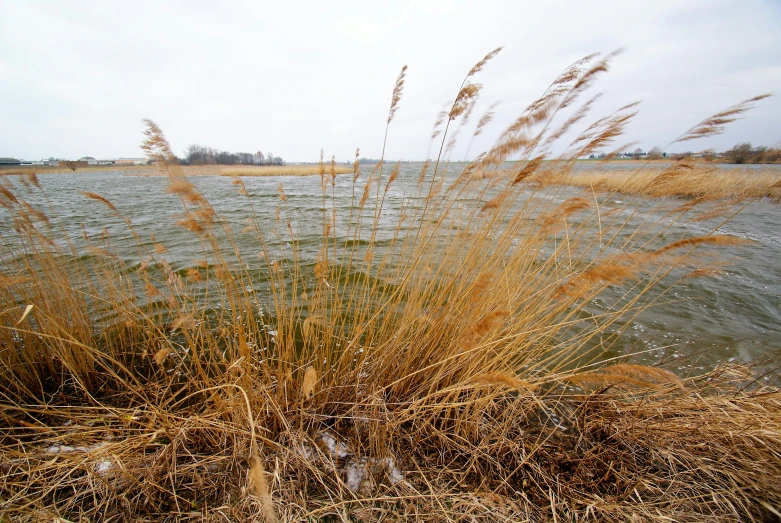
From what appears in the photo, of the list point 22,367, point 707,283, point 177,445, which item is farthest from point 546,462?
point 707,283

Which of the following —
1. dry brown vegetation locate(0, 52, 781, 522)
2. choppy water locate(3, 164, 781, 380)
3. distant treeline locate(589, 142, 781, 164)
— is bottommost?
choppy water locate(3, 164, 781, 380)

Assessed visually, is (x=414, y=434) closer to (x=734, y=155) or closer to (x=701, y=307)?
(x=734, y=155)

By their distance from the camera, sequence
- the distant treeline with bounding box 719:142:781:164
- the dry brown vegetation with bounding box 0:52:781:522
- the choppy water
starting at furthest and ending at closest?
the choppy water < the distant treeline with bounding box 719:142:781:164 < the dry brown vegetation with bounding box 0:52:781:522

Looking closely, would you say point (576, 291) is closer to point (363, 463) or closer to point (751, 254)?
point (363, 463)

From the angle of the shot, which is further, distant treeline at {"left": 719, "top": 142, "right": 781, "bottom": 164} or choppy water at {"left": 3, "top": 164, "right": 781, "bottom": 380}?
choppy water at {"left": 3, "top": 164, "right": 781, "bottom": 380}

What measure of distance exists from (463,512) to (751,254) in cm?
854

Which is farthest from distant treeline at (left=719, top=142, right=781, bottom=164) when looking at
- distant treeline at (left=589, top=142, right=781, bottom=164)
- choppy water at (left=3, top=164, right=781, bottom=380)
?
choppy water at (left=3, top=164, right=781, bottom=380)

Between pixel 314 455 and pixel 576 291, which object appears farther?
pixel 314 455

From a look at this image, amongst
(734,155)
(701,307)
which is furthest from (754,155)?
(701,307)

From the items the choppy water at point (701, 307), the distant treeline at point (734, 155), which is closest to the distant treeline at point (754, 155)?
the distant treeline at point (734, 155)

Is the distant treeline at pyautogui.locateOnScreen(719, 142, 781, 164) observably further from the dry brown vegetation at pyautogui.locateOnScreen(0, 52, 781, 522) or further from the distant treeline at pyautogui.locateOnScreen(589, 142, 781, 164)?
the dry brown vegetation at pyautogui.locateOnScreen(0, 52, 781, 522)

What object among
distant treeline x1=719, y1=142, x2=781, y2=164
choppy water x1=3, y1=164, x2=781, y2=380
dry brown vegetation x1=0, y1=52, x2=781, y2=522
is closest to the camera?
dry brown vegetation x1=0, y1=52, x2=781, y2=522

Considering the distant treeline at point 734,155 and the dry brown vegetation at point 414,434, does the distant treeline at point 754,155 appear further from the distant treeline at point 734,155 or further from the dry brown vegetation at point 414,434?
the dry brown vegetation at point 414,434

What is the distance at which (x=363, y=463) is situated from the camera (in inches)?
63.2
